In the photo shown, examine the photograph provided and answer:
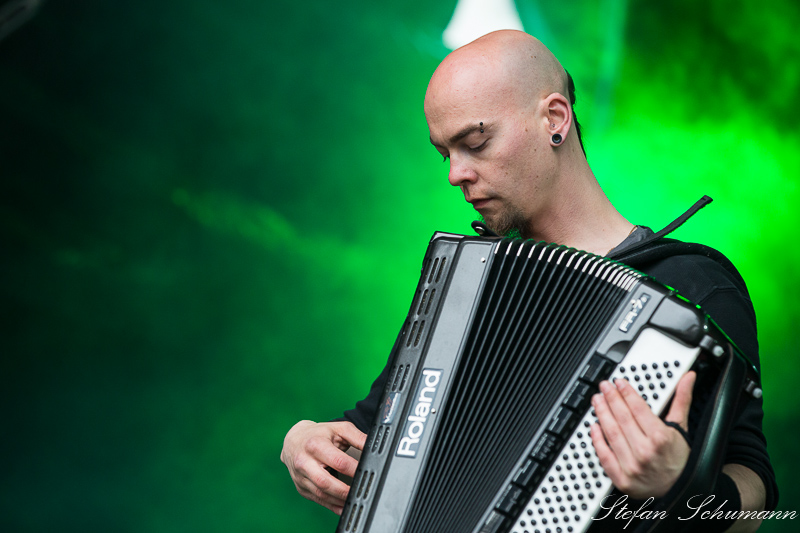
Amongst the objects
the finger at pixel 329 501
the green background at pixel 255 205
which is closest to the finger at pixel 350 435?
the finger at pixel 329 501

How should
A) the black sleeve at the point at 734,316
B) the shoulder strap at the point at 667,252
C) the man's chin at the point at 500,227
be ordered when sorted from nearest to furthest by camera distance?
the black sleeve at the point at 734,316
the shoulder strap at the point at 667,252
the man's chin at the point at 500,227

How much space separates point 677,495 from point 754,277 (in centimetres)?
338

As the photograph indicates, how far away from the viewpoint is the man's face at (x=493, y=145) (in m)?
1.75

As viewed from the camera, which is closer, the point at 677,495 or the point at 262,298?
the point at 677,495

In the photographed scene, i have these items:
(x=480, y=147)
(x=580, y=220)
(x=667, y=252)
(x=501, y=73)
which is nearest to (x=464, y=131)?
(x=480, y=147)

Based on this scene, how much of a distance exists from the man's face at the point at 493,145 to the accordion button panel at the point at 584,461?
2.27 feet

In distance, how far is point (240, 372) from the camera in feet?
11.7

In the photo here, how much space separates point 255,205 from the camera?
367 cm

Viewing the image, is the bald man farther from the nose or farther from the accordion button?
the accordion button

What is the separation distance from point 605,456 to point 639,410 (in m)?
0.10

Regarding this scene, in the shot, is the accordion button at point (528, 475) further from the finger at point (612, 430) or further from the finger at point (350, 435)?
the finger at point (350, 435)

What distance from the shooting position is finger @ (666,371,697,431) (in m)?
1.12

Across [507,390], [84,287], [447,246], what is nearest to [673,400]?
[507,390]

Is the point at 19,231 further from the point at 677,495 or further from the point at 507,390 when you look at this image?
the point at 677,495
